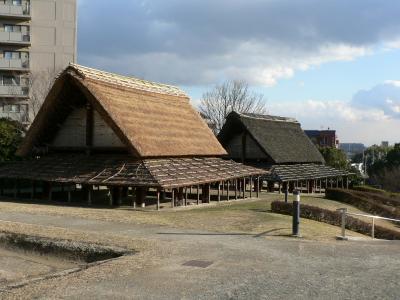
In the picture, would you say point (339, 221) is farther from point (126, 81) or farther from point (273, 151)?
point (273, 151)

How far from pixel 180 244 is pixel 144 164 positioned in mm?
10719

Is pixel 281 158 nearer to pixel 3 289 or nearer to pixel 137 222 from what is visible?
pixel 137 222

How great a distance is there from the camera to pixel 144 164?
70.9 feet

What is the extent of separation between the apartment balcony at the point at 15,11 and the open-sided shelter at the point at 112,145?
26.0m

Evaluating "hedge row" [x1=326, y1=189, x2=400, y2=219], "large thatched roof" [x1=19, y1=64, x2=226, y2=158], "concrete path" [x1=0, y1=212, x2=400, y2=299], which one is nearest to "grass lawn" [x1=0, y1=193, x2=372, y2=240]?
"concrete path" [x1=0, y1=212, x2=400, y2=299]

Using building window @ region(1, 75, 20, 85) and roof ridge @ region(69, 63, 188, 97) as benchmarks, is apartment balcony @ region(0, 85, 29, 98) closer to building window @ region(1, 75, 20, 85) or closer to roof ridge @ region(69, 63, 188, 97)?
building window @ region(1, 75, 20, 85)

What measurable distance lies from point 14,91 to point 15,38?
5633 millimetres

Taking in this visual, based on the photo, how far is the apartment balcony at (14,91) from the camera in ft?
152

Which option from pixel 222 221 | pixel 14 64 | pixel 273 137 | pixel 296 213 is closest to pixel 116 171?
pixel 222 221

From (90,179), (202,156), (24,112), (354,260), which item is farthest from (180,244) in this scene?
(24,112)

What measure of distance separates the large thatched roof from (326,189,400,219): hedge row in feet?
29.1

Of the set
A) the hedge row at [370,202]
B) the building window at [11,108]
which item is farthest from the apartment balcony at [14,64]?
the hedge row at [370,202]

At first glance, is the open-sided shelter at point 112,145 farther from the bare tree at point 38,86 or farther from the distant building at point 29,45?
the distant building at point 29,45

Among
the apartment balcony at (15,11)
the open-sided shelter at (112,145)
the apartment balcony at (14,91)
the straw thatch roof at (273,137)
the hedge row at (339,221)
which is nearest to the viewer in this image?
the hedge row at (339,221)
